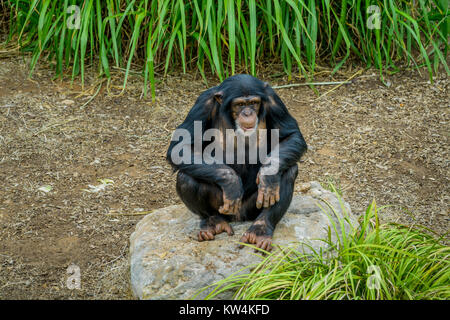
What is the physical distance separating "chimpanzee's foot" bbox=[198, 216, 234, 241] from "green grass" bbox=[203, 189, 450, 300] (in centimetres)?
37

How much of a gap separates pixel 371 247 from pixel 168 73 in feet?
11.5

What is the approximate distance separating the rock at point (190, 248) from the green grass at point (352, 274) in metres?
0.10

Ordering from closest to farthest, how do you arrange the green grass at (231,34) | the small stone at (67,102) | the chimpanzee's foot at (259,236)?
the chimpanzee's foot at (259,236) → the green grass at (231,34) → the small stone at (67,102)

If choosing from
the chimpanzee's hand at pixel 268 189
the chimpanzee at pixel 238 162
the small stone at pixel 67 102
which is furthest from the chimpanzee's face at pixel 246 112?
the small stone at pixel 67 102

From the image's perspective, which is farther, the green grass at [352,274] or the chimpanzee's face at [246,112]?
the chimpanzee's face at [246,112]

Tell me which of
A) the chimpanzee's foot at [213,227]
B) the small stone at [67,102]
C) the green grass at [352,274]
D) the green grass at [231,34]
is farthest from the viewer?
the small stone at [67,102]

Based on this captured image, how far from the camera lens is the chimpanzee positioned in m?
3.45

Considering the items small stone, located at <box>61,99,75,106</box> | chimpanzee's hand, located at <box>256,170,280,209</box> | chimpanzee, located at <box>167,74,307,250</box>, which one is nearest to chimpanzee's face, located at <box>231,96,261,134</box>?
chimpanzee, located at <box>167,74,307,250</box>

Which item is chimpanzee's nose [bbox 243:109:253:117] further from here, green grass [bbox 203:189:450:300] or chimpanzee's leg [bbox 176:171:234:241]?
green grass [bbox 203:189:450:300]

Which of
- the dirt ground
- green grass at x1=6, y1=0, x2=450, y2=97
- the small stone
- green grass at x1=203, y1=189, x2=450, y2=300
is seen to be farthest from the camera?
the small stone

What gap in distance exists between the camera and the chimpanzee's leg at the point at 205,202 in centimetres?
356

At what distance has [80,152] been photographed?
5336mm

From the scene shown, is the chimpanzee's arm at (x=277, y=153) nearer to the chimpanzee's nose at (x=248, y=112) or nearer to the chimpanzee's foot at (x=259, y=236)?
the chimpanzee's foot at (x=259, y=236)

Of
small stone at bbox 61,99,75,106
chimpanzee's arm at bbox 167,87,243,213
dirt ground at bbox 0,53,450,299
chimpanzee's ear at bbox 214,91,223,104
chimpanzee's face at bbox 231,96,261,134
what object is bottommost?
dirt ground at bbox 0,53,450,299
